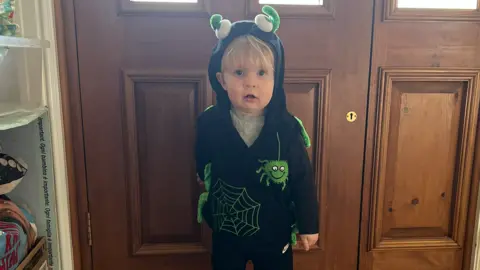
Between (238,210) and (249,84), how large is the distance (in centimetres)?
30

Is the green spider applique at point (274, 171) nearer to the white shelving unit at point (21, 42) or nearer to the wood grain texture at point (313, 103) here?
the wood grain texture at point (313, 103)

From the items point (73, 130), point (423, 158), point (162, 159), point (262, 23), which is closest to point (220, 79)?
point (262, 23)

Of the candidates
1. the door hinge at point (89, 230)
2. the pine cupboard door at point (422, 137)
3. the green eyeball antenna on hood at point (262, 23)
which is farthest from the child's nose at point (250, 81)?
the door hinge at point (89, 230)

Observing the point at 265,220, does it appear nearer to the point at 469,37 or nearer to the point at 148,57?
the point at 148,57

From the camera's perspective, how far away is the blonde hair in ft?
3.23

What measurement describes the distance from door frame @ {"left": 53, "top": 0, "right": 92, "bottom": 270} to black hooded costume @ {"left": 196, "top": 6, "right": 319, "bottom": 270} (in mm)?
396

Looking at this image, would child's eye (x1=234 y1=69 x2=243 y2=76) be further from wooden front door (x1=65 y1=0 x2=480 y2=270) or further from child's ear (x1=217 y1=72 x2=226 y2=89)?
wooden front door (x1=65 y1=0 x2=480 y2=270)

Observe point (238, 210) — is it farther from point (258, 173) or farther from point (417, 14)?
point (417, 14)

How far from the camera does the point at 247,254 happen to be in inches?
43.0

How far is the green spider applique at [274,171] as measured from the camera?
1.03 metres

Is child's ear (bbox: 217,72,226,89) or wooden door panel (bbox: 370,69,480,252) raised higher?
child's ear (bbox: 217,72,226,89)

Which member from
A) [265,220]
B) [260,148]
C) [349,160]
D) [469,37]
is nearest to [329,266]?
[349,160]

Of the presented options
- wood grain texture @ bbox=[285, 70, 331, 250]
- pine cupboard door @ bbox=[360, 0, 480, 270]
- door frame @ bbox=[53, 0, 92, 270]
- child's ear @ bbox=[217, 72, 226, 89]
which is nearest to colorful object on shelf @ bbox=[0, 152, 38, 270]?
door frame @ bbox=[53, 0, 92, 270]

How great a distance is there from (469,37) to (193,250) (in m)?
1.03
